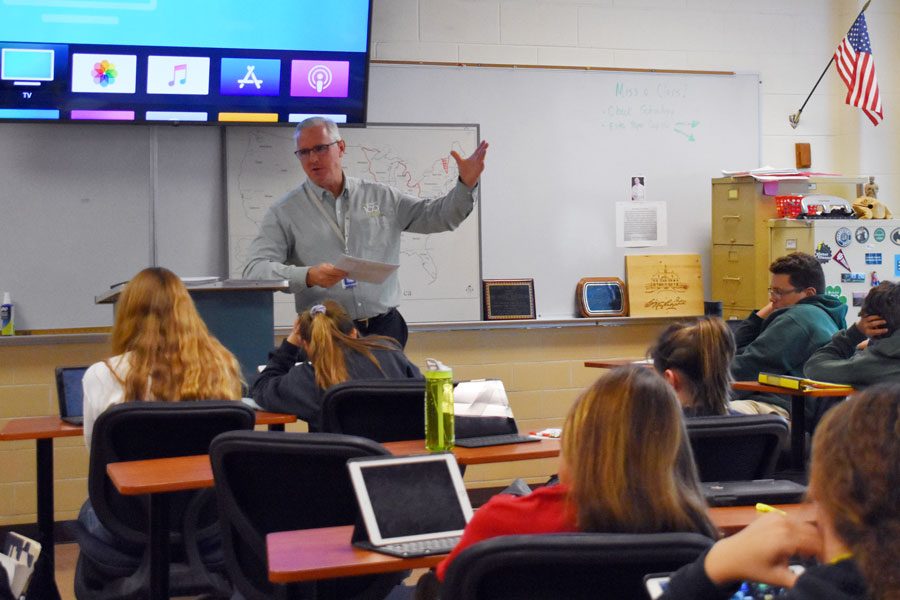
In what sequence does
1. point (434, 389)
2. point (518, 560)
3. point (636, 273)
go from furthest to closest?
point (636, 273) < point (434, 389) < point (518, 560)

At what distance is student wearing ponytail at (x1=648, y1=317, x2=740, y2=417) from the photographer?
3004 mm

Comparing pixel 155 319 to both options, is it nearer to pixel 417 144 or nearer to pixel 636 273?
pixel 417 144

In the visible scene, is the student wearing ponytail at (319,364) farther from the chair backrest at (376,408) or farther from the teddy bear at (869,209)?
the teddy bear at (869,209)

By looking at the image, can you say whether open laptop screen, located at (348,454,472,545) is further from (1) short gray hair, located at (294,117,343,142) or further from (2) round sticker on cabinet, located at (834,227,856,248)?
(2) round sticker on cabinet, located at (834,227,856,248)

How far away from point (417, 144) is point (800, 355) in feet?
7.24

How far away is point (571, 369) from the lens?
6.04 metres

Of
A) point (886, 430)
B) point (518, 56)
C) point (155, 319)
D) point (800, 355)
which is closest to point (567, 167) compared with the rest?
point (518, 56)

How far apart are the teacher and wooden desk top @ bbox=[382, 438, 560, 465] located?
1.73 meters

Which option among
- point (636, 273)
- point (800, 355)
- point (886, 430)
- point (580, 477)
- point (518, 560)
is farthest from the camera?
point (636, 273)

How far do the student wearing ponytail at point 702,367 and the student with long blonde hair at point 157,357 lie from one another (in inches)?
50.4

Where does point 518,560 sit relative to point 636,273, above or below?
below

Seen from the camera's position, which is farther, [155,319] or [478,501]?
[478,501]

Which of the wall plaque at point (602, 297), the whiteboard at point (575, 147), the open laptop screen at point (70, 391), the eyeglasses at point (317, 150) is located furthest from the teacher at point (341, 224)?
the wall plaque at point (602, 297)

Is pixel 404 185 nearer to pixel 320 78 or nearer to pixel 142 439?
pixel 320 78
